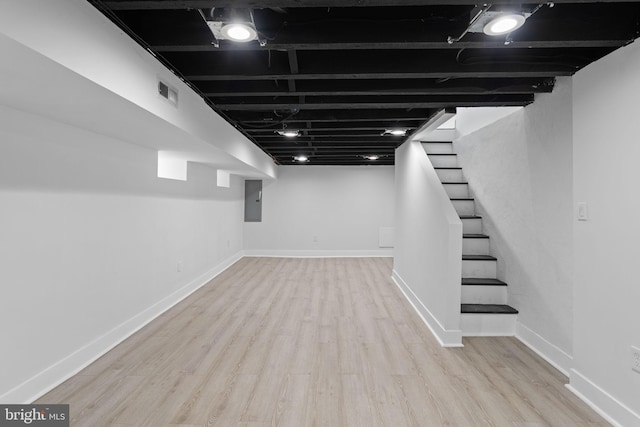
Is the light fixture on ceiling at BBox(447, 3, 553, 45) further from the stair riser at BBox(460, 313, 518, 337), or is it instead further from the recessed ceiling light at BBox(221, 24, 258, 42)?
the stair riser at BBox(460, 313, 518, 337)

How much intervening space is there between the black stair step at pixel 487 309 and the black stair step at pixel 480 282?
0.22 metres

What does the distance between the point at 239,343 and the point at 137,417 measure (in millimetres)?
1064

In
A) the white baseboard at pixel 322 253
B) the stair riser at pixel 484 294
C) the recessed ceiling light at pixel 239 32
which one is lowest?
the white baseboard at pixel 322 253

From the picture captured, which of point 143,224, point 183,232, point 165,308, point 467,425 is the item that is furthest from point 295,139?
point 467,425

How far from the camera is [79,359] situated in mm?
2363

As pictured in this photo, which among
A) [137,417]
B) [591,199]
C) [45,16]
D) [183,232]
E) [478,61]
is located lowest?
[137,417]

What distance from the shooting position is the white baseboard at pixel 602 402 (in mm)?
1749

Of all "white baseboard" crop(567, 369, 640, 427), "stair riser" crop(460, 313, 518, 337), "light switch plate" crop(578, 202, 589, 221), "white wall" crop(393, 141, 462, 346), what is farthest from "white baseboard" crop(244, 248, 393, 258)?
"light switch plate" crop(578, 202, 589, 221)

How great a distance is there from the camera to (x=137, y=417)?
185 cm

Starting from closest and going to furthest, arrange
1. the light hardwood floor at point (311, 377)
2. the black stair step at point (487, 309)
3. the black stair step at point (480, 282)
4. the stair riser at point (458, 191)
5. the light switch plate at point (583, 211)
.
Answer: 1. the light hardwood floor at point (311, 377)
2. the light switch plate at point (583, 211)
3. the black stair step at point (487, 309)
4. the black stair step at point (480, 282)
5. the stair riser at point (458, 191)

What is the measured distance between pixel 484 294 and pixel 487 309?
180 millimetres

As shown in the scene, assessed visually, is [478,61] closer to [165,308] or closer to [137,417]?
[137,417]

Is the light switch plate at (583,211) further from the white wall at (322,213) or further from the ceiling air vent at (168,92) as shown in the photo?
the white wall at (322,213)

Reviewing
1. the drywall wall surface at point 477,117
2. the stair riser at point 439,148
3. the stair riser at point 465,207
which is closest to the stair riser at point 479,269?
the stair riser at point 465,207
